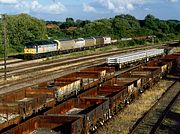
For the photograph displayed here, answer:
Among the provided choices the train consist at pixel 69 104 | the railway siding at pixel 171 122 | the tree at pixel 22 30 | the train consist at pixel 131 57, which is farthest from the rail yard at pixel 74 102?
the tree at pixel 22 30

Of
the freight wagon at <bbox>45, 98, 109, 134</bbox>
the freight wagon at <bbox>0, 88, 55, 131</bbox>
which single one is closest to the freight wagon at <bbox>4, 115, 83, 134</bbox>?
the freight wagon at <bbox>45, 98, 109, 134</bbox>

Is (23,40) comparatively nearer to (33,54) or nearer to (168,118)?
(33,54)

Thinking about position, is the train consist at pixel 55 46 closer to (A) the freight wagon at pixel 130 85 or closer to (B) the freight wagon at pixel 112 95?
(A) the freight wagon at pixel 130 85

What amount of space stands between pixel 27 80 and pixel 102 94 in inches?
511

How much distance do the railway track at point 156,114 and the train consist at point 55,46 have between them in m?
28.8

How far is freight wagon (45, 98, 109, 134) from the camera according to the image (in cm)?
1543

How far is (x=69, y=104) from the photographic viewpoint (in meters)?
18.2

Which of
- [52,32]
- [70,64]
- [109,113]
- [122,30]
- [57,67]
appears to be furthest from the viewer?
[122,30]

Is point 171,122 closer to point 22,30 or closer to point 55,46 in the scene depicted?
point 55,46

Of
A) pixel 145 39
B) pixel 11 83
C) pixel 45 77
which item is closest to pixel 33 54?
pixel 45 77

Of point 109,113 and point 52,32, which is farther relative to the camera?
point 52,32

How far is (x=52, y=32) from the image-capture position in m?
101

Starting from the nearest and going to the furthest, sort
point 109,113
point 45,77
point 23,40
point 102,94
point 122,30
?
point 109,113
point 102,94
point 45,77
point 23,40
point 122,30

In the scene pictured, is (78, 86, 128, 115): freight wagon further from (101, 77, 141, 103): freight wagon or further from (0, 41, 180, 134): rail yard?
(101, 77, 141, 103): freight wagon
